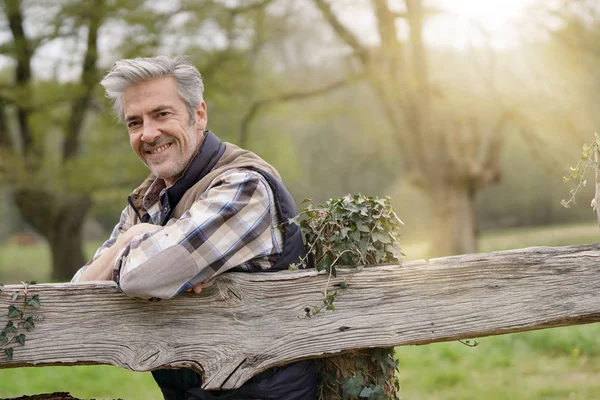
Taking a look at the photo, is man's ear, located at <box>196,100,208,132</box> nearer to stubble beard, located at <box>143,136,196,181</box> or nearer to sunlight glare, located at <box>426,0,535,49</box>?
stubble beard, located at <box>143,136,196,181</box>

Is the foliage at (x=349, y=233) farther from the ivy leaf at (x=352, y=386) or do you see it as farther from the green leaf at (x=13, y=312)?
the green leaf at (x=13, y=312)

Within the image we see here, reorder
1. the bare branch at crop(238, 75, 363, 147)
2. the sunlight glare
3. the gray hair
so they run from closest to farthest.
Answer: the gray hair, the sunlight glare, the bare branch at crop(238, 75, 363, 147)

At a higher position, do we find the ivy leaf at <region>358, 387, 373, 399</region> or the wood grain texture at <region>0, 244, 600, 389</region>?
the wood grain texture at <region>0, 244, 600, 389</region>

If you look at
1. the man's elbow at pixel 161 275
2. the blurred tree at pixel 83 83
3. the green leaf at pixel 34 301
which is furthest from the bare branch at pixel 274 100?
the man's elbow at pixel 161 275

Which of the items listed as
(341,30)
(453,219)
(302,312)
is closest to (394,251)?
(302,312)

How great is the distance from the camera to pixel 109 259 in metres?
2.50

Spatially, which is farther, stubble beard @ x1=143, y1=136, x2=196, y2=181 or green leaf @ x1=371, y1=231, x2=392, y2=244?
stubble beard @ x1=143, y1=136, x2=196, y2=181

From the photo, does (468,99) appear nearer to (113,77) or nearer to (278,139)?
(278,139)

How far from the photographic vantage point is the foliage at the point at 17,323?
233cm

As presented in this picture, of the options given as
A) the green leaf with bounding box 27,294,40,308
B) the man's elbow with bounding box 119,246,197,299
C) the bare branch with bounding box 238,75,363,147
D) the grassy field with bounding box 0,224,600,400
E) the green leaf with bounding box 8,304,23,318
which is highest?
the bare branch with bounding box 238,75,363,147


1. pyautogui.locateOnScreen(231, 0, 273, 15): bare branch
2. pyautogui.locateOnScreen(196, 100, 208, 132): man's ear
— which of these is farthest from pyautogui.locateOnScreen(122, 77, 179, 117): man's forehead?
pyautogui.locateOnScreen(231, 0, 273, 15): bare branch

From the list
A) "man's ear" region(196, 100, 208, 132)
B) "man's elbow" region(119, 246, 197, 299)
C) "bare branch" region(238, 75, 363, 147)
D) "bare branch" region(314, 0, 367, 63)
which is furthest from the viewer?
"bare branch" region(238, 75, 363, 147)

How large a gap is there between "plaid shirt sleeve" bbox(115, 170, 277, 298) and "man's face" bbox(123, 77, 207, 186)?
0.31m

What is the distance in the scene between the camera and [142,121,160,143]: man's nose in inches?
103
